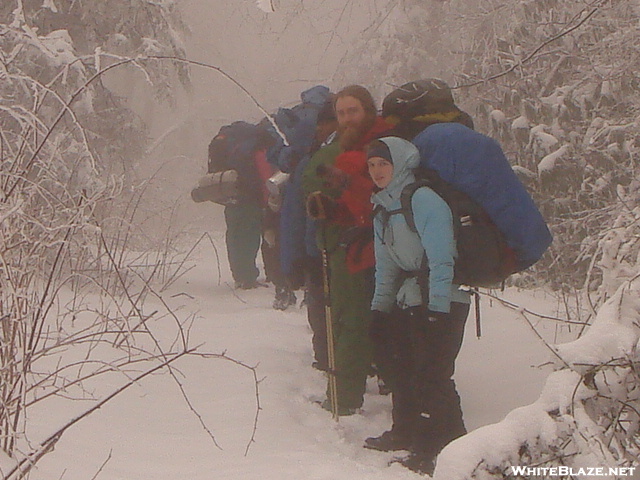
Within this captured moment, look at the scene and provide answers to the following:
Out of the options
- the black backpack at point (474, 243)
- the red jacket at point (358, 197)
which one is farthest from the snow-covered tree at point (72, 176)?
the black backpack at point (474, 243)

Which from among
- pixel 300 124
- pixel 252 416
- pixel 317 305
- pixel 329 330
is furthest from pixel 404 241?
pixel 300 124

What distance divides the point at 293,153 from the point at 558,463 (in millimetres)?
3806

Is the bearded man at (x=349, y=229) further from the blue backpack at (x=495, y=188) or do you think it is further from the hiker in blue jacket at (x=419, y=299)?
Result: the blue backpack at (x=495, y=188)

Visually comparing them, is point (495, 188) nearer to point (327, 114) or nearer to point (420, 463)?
point (420, 463)

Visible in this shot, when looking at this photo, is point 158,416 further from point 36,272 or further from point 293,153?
point 293,153

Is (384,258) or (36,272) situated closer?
(36,272)

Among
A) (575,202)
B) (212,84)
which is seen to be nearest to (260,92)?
(212,84)

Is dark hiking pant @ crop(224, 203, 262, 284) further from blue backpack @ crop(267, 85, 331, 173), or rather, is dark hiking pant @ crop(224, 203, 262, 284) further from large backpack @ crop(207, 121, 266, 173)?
blue backpack @ crop(267, 85, 331, 173)

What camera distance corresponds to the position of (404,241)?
352cm

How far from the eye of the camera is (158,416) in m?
3.76

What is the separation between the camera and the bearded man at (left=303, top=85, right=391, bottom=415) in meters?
4.05

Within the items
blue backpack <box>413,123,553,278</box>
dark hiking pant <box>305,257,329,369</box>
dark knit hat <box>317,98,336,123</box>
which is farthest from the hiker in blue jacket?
dark knit hat <box>317,98,336,123</box>

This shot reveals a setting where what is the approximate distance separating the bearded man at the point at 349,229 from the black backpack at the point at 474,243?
0.70 m

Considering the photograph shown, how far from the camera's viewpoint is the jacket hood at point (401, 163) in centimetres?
347
